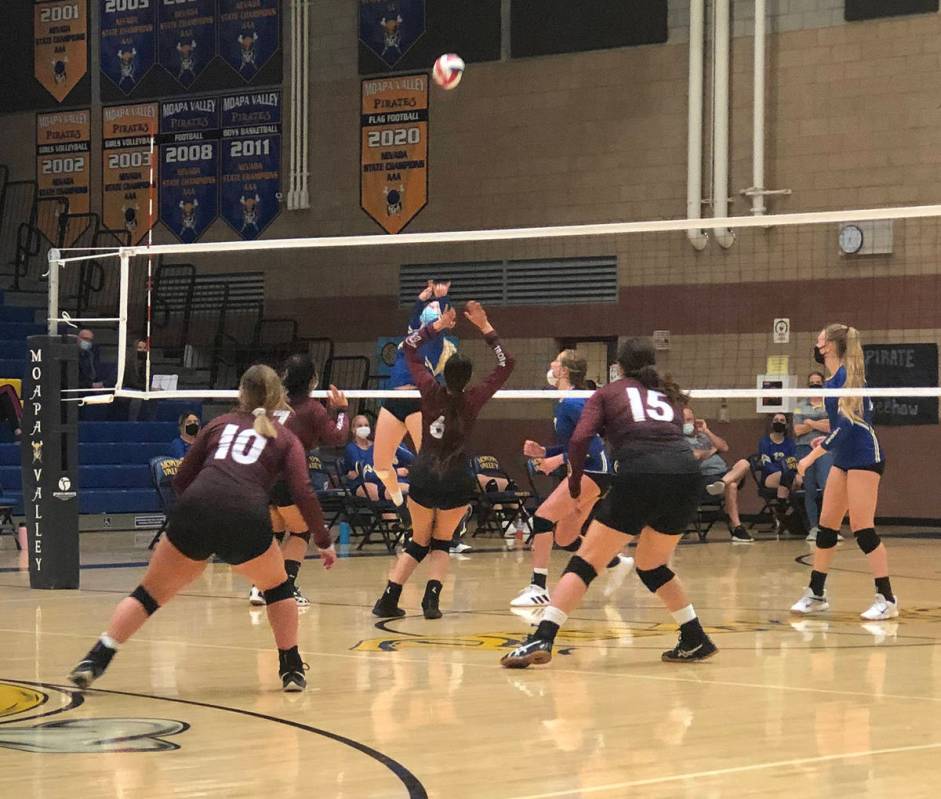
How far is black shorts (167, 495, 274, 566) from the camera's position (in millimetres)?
7297

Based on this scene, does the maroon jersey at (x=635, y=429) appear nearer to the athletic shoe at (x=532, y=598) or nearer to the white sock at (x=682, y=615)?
the white sock at (x=682, y=615)

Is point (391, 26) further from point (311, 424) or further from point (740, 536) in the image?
point (311, 424)

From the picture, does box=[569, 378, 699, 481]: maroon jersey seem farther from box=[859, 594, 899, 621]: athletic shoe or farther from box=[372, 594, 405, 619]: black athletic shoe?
box=[859, 594, 899, 621]: athletic shoe

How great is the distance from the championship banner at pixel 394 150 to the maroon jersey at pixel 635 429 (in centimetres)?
1490

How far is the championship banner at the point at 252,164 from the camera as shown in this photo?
2427cm

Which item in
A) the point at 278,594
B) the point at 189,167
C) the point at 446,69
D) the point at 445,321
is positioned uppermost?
the point at 189,167

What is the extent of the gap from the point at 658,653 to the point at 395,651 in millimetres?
1412

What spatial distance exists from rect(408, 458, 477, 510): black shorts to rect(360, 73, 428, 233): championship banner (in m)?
13.2

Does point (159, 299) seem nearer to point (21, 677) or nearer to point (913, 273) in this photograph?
point (913, 273)

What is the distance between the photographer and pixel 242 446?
7480mm

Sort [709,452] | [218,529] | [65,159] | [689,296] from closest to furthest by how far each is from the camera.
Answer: [218,529] < [709,452] < [689,296] < [65,159]

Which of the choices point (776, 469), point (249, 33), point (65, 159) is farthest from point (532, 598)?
point (65, 159)

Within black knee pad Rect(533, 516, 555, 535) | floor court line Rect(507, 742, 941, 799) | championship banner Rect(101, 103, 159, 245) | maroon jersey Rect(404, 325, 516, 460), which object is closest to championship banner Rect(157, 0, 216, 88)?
championship banner Rect(101, 103, 159, 245)

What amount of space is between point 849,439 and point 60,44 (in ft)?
61.6
